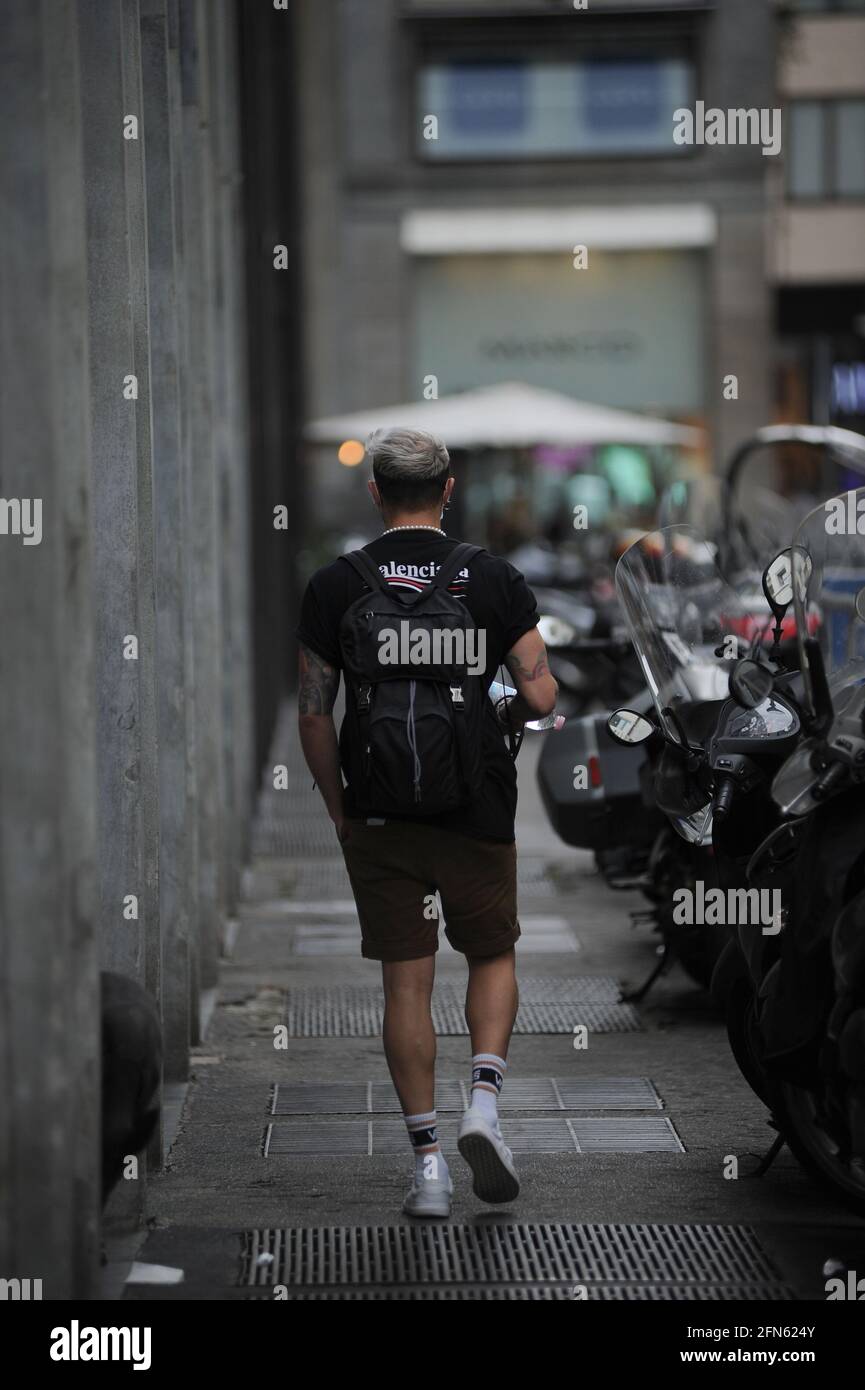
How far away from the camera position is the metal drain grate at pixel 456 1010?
720 centimetres

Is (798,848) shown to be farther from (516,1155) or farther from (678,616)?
(678,616)

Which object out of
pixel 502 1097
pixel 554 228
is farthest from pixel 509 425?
pixel 554 228

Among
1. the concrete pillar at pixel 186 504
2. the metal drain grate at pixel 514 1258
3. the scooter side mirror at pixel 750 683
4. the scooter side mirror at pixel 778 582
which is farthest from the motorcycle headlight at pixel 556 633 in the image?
the metal drain grate at pixel 514 1258

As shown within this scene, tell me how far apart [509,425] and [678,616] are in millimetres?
12466

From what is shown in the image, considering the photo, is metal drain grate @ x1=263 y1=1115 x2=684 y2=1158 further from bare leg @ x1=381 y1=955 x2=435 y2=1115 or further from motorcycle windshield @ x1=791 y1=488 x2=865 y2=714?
motorcycle windshield @ x1=791 y1=488 x2=865 y2=714

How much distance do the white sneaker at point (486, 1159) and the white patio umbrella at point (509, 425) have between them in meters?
14.1

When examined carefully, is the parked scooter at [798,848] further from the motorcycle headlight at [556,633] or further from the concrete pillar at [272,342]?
the concrete pillar at [272,342]

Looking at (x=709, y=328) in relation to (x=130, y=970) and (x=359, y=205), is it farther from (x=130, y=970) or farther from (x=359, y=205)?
(x=130, y=970)

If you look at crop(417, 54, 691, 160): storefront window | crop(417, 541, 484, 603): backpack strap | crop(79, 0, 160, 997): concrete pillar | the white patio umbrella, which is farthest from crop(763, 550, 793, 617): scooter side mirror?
crop(417, 54, 691, 160): storefront window

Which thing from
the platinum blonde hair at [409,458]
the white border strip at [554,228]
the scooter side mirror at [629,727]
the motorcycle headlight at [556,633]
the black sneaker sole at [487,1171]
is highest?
the white border strip at [554,228]

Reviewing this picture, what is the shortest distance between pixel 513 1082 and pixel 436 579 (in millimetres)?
2177

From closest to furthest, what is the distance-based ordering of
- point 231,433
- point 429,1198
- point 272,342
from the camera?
point 429,1198
point 231,433
point 272,342

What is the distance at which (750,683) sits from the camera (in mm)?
5000

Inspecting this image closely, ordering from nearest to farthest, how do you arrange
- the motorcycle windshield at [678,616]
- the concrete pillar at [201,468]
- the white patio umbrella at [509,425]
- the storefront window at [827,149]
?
the motorcycle windshield at [678,616]
the concrete pillar at [201,468]
the white patio umbrella at [509,425]
the storefront window at [827,149]
